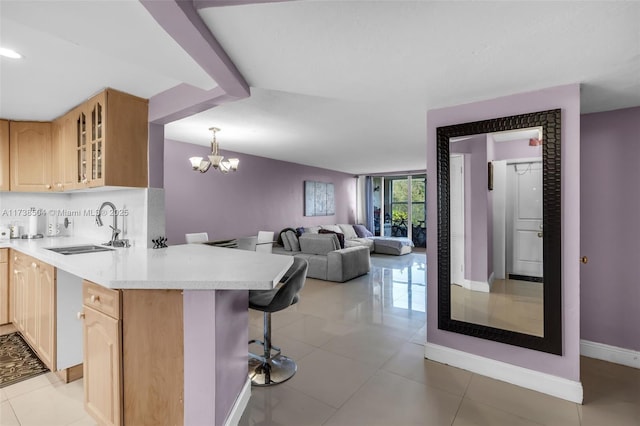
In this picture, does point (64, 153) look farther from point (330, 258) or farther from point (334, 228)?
point (334, 228)

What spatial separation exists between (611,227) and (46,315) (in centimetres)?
461

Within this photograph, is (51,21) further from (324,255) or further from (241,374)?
(324,255)

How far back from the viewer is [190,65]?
1.81 metres

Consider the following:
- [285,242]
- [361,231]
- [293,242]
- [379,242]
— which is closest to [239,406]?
[293,242]

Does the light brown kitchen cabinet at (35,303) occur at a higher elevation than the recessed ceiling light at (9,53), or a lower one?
lower

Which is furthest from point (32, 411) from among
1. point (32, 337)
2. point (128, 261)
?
point (128, 261)

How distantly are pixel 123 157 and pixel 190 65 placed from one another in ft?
3.59

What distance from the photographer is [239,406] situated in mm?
1843

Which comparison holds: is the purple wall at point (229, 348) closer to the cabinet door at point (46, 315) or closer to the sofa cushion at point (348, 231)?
the cabinet door at point (46, 315)

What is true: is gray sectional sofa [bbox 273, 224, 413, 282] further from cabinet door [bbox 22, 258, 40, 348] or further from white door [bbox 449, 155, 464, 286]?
cabinet door [bbox 22, 258, 40, 348]

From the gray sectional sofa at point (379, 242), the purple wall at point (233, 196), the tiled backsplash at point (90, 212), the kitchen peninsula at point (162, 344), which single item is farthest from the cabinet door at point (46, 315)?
the gray sectional sofa at point (379, 242)

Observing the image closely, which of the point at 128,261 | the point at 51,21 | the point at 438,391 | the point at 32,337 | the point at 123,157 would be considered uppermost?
the point at 51,21

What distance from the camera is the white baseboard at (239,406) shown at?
1.71 meters

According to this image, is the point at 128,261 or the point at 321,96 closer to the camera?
the point at 128,261
